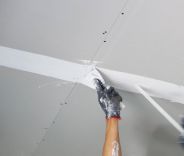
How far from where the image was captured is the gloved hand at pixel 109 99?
4.45 ft

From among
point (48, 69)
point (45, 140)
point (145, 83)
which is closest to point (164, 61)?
point (145, 83)

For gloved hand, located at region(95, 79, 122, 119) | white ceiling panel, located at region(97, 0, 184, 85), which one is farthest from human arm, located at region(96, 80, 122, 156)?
white ceiling panel, located at region(97, 0, 184, 85)

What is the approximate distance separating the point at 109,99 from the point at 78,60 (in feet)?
0.86

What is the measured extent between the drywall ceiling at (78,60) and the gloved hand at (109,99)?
0.27 feet

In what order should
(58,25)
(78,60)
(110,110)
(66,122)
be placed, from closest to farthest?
(58,25), (78,60), (110,110), (66,122)

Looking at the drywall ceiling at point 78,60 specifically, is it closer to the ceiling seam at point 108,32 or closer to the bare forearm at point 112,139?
the ceiling seam at point 108,32

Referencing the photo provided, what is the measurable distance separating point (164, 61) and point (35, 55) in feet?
2.01

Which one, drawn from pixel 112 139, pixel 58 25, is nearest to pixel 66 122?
pixel 112 139

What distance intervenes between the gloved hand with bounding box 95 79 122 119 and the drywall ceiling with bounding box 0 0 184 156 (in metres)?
0.08

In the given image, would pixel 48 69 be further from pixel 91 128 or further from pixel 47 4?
pixel 91 128

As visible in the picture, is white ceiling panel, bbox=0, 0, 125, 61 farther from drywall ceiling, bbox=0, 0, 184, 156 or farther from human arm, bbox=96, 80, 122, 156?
human arm, bbox=96, 80, 122, 156

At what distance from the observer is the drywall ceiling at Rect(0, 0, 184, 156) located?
1105mm

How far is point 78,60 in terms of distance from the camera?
1.27 metres

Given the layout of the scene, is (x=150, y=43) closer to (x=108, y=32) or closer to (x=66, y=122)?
(x=108, y=32)
